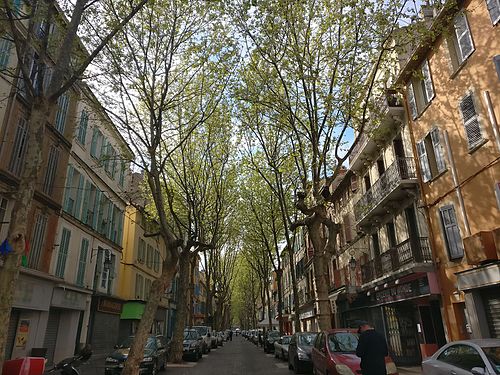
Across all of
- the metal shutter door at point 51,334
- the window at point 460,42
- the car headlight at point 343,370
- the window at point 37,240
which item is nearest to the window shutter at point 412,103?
the window at point 460,42

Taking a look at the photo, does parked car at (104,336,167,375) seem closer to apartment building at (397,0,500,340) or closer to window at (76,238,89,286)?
window at (76,238,89,286)

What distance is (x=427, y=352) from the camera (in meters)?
14.6

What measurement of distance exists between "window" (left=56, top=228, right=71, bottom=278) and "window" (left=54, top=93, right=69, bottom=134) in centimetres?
499

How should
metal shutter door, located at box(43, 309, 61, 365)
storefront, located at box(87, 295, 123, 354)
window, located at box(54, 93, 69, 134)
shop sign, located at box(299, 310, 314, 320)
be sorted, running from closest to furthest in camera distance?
metal shutter door, located at box(43, 309, 61, 365) → window, located at box(54, 93, 69, 134) → storefront, located at box(87, 295, 123, 354) → shop sign, located at box(299, 310, 314, 320)

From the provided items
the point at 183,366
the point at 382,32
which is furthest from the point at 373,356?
the point at 183,366

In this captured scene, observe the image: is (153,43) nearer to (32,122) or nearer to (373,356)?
(32,122)

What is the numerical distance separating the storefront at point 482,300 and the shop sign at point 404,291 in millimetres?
2158

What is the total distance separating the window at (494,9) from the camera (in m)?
11.5

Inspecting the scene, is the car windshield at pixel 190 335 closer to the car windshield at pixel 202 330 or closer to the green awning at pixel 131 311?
the car windshield at pixel 202 330

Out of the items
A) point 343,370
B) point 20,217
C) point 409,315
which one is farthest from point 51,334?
point 409,315

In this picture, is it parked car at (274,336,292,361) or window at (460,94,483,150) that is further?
parked car at (274,336,292,361)

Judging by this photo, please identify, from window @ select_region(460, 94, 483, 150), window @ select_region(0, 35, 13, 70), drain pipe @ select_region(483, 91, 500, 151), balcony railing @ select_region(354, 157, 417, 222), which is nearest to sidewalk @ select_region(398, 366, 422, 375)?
balcony railing @ select_region(354, 157, 417, 222)

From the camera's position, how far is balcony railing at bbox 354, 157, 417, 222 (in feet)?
55.9

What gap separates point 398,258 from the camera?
58.5 feet
